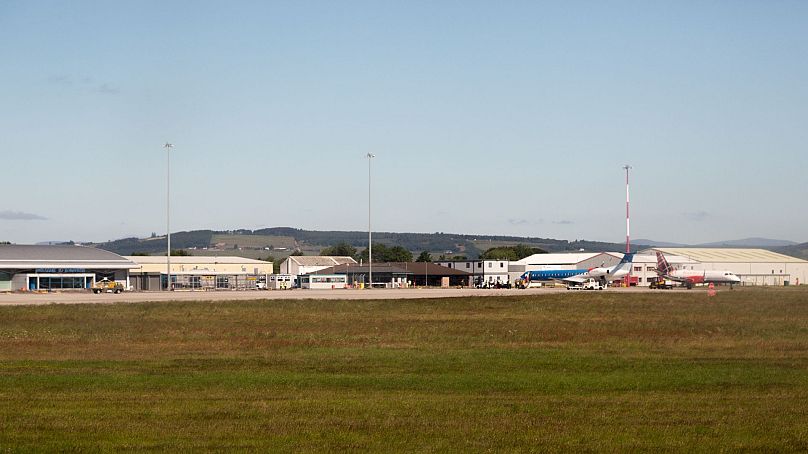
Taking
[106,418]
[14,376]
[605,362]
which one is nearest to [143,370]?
[14,376]

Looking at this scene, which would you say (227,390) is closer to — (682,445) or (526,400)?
(526,400)

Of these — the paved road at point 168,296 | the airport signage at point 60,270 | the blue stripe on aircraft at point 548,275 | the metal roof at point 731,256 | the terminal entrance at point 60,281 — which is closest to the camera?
the paved road at point 168,296

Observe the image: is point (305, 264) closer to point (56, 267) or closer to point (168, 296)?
point (56, 267)

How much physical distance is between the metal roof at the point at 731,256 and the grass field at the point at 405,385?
130 meters

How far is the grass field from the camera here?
51.4 ft

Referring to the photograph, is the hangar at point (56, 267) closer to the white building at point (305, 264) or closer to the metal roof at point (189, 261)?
the metal roof at point (189, 261)

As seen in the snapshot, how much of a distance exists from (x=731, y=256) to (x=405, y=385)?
6523 inches

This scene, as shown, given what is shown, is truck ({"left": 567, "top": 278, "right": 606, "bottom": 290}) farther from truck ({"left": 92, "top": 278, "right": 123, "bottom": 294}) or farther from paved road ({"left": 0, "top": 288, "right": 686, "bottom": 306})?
truck ({"left": 92, "top": 278, "right": 123, "bottom": 294})

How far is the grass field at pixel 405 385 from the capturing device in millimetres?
15664

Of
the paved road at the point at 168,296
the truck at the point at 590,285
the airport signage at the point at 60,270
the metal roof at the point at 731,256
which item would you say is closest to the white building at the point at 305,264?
the airport signage at the point at 60,270

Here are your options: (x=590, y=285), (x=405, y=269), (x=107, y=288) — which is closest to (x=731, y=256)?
(x=405, y=269)

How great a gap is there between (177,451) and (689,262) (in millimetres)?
155985

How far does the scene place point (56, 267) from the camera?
125750 mm

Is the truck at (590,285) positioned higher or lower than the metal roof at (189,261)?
lower
